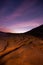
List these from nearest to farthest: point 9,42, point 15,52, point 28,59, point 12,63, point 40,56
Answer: point 12,63 → point 28,59 → point 40,56 → point 15,52 → point 9,42

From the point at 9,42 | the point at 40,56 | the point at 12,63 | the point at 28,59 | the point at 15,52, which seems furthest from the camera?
the point at 9,42

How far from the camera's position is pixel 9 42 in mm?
5531

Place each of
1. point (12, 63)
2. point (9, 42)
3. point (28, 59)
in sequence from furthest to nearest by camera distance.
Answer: point (9, 42) → point (28, 59) → point (12, 63)

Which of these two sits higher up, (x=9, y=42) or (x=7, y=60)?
(x=9, y=42)

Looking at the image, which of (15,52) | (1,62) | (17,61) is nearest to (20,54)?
(15,52)

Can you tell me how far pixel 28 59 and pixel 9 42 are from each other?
2.02m

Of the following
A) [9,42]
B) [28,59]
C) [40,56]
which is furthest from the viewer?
[9,42]

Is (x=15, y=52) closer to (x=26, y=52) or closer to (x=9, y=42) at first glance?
(x=26, y=52)

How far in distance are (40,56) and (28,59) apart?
0.53m

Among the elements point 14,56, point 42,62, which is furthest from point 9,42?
point 42,62

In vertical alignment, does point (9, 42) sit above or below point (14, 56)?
above

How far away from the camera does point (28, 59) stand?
3732mm

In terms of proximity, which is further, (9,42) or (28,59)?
(9,42)

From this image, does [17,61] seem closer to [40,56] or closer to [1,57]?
[1,57]
